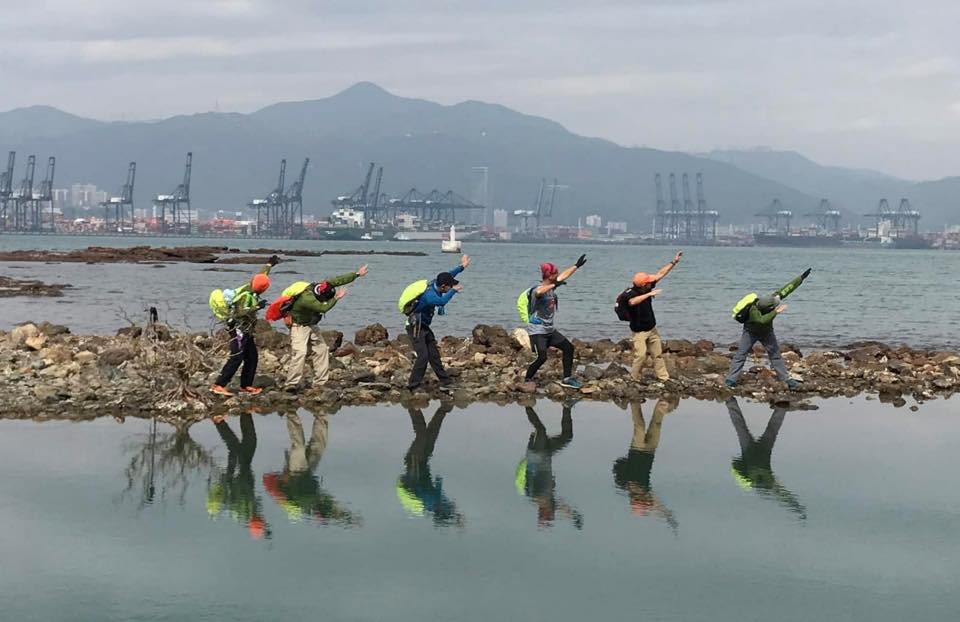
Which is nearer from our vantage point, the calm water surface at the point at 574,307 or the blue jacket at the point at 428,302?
the blue jacket at the point at 428,302

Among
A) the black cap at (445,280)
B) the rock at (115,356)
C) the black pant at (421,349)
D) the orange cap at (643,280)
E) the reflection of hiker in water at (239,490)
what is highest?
the orange cap at (643,280)

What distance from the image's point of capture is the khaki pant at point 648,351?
15.2 meters

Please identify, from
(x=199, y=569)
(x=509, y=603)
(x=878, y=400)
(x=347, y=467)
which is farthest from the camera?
(x=878, y=400)

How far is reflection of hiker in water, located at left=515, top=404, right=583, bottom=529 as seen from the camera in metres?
8.60

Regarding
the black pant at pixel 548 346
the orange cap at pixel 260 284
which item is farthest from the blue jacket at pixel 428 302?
the orange cap at pixel 260 284

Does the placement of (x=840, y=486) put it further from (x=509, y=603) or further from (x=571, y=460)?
(x=509, y=603)

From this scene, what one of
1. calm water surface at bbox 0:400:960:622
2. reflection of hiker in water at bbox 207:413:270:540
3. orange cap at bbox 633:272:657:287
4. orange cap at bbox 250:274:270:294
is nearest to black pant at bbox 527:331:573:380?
orange cap at bbox 633:272:657:287

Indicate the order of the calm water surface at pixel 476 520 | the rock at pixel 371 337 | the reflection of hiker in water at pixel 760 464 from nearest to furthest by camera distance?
the calm water surface at pixel 476 520, the reflection of hiker in water at pixel 760 464, the rock at pixel 371 337

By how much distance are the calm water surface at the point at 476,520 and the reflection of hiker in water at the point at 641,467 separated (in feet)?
0.11

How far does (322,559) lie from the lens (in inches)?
291

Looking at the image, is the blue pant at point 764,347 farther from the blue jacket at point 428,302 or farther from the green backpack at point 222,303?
the green backpack at point 222,303

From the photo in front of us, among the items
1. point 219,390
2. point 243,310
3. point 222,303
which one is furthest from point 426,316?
point 219,390

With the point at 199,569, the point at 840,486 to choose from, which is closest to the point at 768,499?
the point at 840,486

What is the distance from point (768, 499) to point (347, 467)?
3.64 metres
